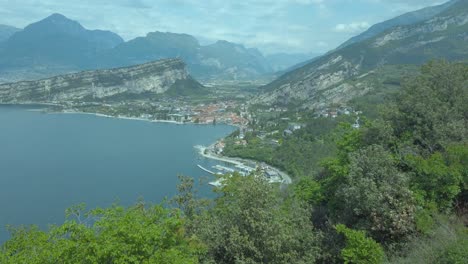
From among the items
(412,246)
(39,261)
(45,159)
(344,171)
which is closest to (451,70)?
(344,171)

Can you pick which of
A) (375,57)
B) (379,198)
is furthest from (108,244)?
(375,57)

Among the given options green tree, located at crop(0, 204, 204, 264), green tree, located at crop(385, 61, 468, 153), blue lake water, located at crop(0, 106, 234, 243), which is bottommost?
blue lake water, located at crop(0, 106, 234, 243)

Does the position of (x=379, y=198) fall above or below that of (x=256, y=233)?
above

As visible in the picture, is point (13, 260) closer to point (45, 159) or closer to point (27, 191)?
point (27, 191)

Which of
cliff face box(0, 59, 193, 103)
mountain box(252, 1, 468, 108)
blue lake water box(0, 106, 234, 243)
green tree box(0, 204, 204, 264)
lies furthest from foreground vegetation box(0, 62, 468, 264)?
cliff face box(0, 59, 193, 103)

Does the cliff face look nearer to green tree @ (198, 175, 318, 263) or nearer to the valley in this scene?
the valley

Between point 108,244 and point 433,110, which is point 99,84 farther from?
point 108,244
